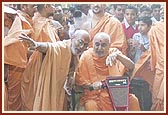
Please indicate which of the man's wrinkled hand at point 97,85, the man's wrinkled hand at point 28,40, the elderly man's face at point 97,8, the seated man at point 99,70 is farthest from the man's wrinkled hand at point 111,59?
the man's wrinkled hand at point 28,40

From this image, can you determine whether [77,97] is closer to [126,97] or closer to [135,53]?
[126,97]

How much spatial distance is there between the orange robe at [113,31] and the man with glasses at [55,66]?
6 cm

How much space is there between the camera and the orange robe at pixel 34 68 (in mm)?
1617

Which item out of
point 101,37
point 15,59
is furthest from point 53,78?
point 101,37

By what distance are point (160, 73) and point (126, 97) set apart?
0.21 metres

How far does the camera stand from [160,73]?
1.62m

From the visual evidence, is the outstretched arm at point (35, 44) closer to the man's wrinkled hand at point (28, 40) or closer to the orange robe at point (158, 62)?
the man's wrinkled hand at point (28, 40)

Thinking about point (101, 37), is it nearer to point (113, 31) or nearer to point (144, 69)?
point (113, 31)

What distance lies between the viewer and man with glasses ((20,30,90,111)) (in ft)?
5.29

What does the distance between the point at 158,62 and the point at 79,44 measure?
0.40 meters

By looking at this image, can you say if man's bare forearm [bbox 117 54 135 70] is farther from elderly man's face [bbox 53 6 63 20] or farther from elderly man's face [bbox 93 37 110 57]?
elderly man's face [bbox 53 6 63 20]

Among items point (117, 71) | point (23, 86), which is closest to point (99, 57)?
point (117, 71)

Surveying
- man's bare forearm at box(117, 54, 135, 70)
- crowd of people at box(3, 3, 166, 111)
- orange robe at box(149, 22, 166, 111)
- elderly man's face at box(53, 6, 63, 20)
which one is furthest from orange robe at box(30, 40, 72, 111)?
orange robe at box(149, 22, 166, 111)

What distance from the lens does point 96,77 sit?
1624 mm
